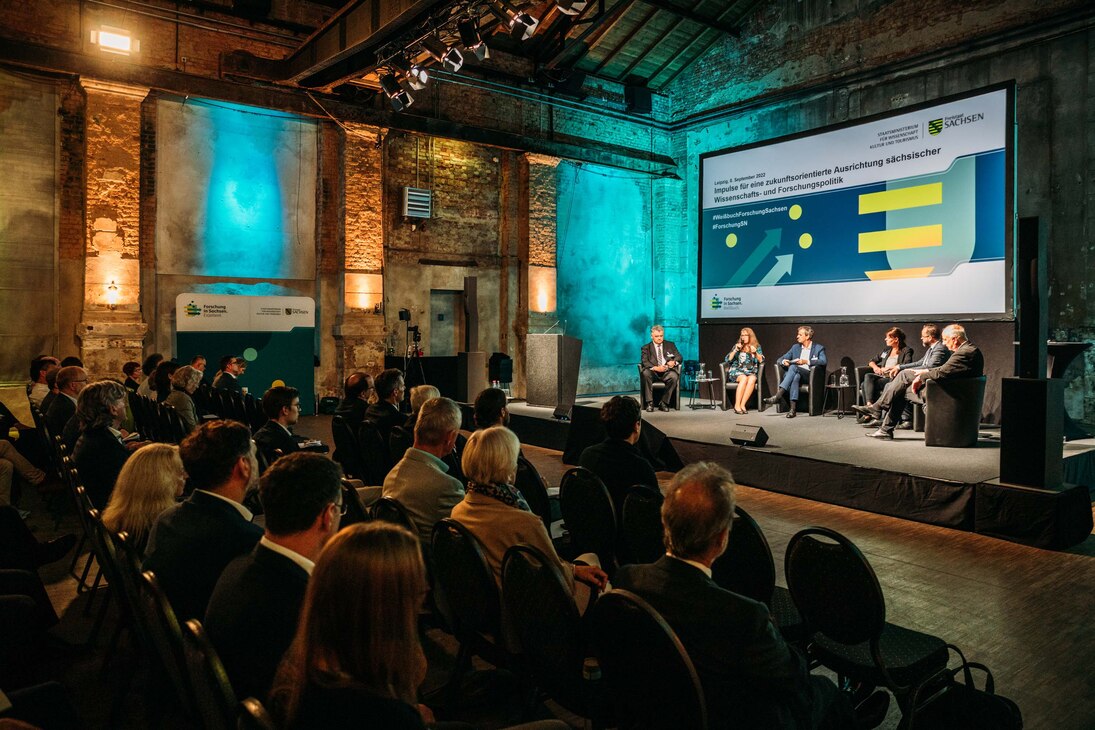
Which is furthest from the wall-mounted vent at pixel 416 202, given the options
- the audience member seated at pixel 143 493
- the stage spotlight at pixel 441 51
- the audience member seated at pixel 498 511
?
the audience member seated at pixel 498 511

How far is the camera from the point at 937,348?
25.0 feet

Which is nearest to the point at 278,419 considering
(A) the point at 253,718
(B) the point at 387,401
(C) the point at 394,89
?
(B) the point at 387,401

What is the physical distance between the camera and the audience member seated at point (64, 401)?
5340mm

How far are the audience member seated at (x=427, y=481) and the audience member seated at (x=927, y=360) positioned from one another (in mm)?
6135

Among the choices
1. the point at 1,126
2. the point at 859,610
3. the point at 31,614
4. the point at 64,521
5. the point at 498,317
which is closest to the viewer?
the point at 859,610

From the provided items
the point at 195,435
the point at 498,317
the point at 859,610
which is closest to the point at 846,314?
the point at 498,317

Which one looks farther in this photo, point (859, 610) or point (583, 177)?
point (583, 177)

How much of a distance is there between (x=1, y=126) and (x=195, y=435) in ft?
31.3

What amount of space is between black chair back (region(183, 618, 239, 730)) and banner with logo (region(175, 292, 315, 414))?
370 inches

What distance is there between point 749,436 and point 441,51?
583cm

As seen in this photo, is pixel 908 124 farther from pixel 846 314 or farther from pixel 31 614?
pixel 31 614

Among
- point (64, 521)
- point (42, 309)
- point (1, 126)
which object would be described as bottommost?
point (64, 521)

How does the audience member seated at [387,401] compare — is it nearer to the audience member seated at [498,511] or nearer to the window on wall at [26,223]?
the audience member seated at [498,511]

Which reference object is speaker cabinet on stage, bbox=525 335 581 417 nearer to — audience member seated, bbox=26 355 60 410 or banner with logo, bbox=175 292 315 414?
banner with logo, bbox=175 292 315 414
